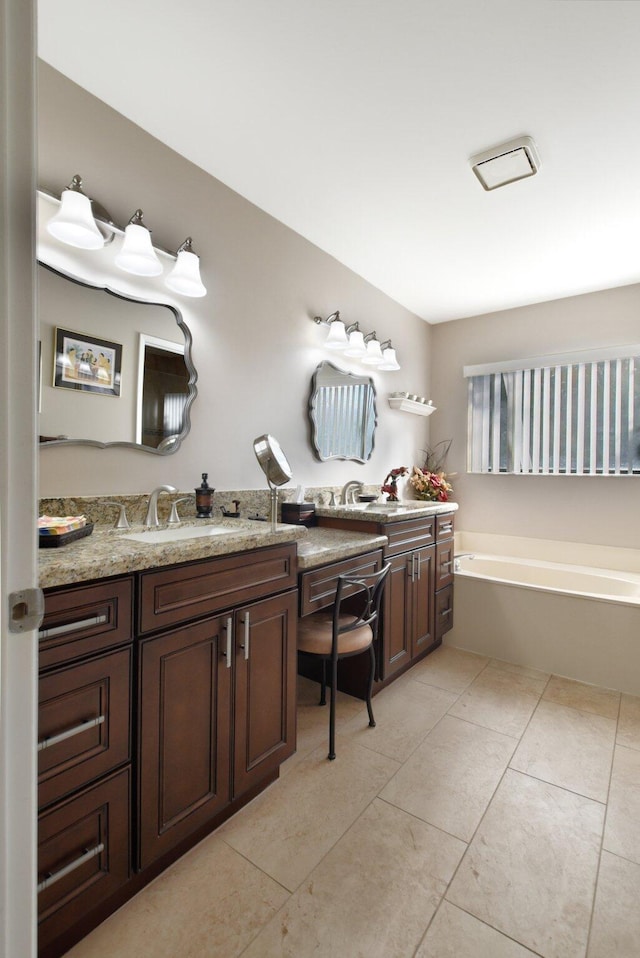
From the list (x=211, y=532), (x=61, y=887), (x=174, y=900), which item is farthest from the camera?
(x=211, y=532)

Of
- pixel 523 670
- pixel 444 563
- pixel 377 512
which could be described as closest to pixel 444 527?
pixel 444 563

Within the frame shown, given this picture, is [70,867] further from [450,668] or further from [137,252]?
[450,668]

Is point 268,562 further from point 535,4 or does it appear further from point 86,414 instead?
point 535,4

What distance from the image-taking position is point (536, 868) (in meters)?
1.39

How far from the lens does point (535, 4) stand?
1340 mm

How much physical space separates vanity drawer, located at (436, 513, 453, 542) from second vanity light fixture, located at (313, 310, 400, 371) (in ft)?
3.95

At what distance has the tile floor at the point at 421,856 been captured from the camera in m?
1.17

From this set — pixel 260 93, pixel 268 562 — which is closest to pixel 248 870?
pixel 268 562

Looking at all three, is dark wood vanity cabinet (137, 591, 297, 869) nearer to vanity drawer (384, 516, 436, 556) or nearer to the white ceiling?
vanity drawer (384, 516, 436, 556)

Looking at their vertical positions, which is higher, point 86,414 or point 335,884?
point 86,414

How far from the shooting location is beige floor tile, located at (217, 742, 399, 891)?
1.40 metres

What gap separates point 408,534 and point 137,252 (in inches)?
75.8

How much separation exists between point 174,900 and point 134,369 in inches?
70.1

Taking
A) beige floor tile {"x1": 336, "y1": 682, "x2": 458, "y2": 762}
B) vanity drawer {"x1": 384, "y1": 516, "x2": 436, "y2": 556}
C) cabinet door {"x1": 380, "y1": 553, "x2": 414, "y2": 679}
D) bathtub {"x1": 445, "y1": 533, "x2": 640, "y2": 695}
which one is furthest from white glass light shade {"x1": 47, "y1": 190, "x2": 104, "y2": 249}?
bathtub {"x1": 445, "y1": 533, "x2": 640, "y2": 695}
